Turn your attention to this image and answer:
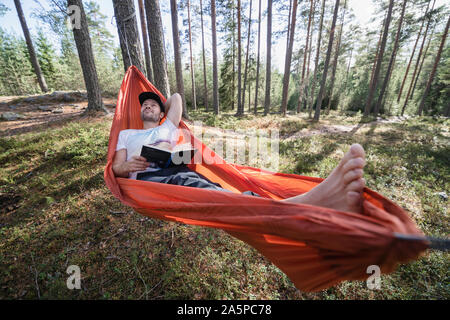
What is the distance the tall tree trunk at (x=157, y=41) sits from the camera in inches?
141

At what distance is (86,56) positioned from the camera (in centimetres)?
421

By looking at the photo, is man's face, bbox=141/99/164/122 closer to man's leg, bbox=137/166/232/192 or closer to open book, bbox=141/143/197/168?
open book, bbox=141/143/197/168

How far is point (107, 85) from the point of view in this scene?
13195mm

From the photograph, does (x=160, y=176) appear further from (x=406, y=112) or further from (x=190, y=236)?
(x=406, y=112)

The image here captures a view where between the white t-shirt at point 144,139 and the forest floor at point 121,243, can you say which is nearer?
the forest floor at point 121,243

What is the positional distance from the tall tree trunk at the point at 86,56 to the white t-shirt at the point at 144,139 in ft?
12.1

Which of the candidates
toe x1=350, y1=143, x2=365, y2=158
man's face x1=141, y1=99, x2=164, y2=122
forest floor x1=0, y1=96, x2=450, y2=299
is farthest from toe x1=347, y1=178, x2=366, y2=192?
man's face x1=141, y1=99, x2=164, y2=122

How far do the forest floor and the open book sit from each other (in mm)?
836

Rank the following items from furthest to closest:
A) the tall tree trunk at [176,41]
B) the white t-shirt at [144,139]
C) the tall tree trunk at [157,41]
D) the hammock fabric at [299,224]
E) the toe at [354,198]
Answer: the tall tree trunk at [176,41] → the tall tree trunk at [157,41] → the white t-shirt at [144,139] → the toe at [354,198] → the hammock fabric at [299,224]

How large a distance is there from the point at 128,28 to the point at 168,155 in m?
2.84

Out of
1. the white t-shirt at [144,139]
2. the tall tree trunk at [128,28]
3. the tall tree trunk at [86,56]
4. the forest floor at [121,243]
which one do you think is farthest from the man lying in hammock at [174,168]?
the tall tree trunk at [86,56]

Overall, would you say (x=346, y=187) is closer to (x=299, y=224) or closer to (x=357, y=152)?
(x=357, y=152)

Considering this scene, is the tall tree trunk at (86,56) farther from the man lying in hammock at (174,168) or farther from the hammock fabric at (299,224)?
the hammock fabric at (299,224)
